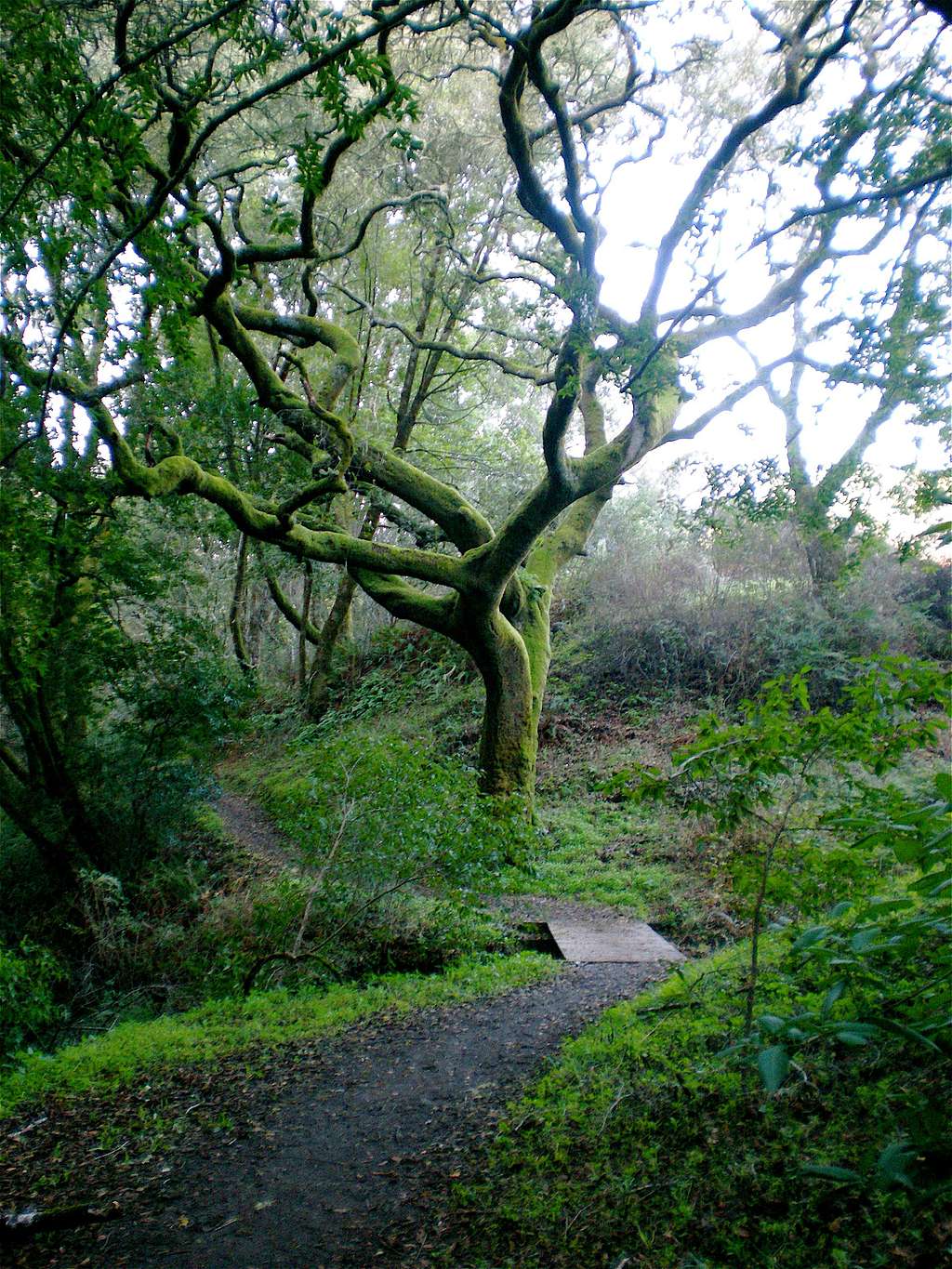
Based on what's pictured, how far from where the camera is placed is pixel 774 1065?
4.50 feet

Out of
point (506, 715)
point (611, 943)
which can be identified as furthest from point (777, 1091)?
point (506, 715)

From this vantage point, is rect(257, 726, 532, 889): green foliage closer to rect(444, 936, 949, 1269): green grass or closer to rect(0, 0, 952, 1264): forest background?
rect(0, 0, 952, 1264): forest background

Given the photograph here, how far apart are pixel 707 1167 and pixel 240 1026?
3757 millimetres

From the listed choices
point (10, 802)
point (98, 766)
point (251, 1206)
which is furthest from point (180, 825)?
point (251, 1206)

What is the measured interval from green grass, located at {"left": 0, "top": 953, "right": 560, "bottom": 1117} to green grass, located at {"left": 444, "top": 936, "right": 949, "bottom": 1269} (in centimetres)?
217

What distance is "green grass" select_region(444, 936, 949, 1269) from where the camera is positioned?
6.48 feet

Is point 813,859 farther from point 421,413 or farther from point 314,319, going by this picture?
point 421,413

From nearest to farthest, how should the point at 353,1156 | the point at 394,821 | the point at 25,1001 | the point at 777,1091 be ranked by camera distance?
1. the point at 777,1091
2. the point at 353,1156
3. the point at 25,1001
4. the point at 394,821

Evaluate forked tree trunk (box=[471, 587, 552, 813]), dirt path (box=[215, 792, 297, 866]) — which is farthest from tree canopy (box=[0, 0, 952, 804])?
dirt path (box=[215, 792, 297, 866])

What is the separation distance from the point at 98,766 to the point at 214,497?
3373 mm

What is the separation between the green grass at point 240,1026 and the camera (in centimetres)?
453

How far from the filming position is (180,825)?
9.82 metres

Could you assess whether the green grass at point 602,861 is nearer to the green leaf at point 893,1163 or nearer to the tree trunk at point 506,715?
the tree trunk at point 506,715

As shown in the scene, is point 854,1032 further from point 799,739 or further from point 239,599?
point 239,599
